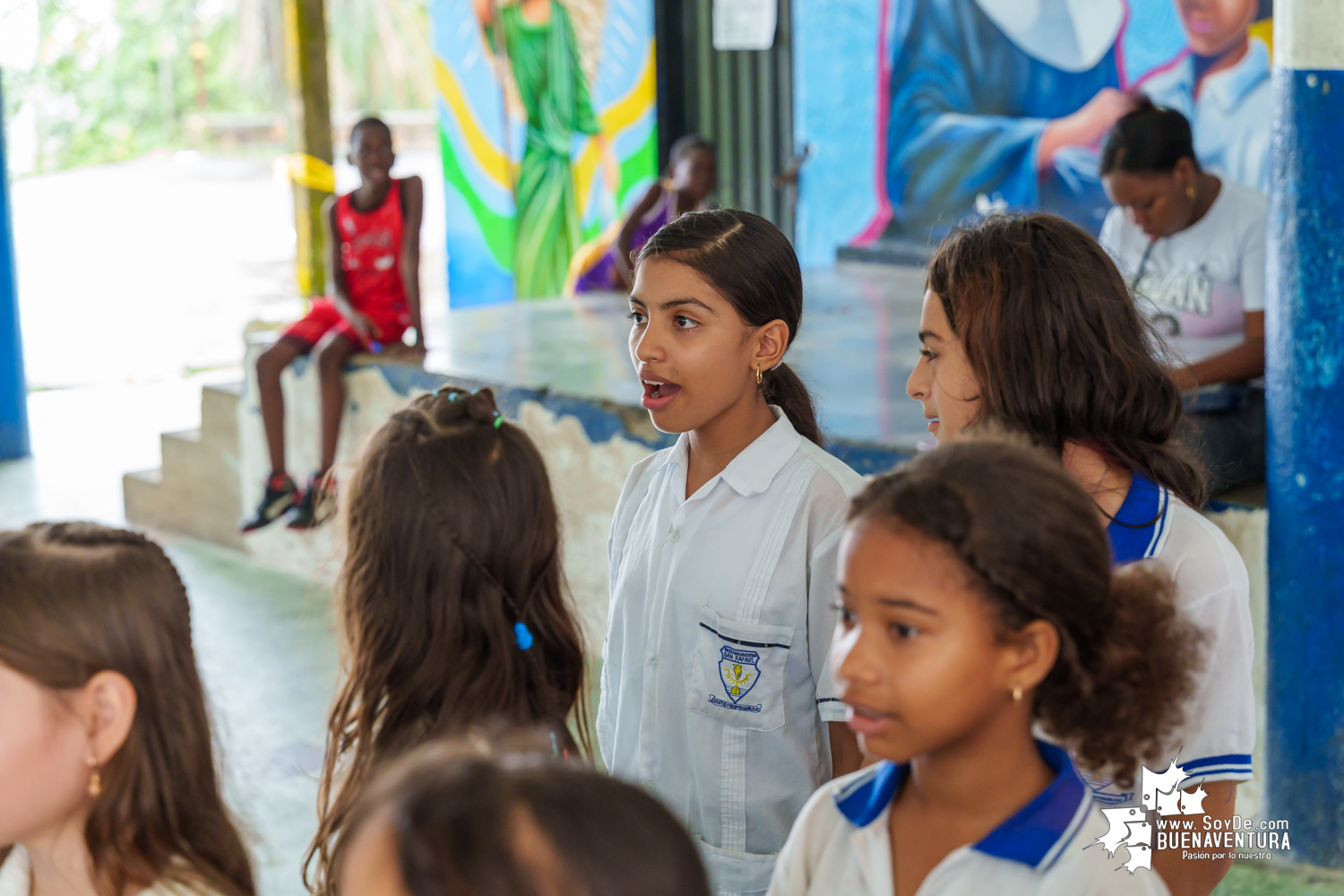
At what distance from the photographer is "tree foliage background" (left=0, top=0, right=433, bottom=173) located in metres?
15.4

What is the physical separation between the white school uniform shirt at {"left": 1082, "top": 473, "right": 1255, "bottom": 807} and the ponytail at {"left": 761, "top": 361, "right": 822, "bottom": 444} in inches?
20.7

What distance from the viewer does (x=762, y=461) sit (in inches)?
68.6

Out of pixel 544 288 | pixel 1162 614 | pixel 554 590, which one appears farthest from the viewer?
pixel 544 288

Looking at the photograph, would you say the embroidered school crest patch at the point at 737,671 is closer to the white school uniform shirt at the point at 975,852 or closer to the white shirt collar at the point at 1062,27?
the white school uniform shirt at the point at 975,852

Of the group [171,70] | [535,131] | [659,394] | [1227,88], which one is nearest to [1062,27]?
[1227,88]

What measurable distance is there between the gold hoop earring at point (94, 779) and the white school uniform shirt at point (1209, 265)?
2.43m

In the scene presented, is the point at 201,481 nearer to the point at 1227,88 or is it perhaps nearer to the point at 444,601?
the point at 444,601

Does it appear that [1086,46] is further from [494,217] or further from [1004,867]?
[1004,867]

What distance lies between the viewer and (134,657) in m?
1.33

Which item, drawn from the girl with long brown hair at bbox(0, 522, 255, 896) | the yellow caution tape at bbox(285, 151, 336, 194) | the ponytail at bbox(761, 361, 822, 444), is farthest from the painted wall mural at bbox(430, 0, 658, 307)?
the girl with long brown hair at bbox(0, 522, 255, 896)

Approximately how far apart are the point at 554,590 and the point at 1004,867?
67 cm

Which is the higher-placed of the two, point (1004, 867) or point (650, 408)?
point (650, 408)

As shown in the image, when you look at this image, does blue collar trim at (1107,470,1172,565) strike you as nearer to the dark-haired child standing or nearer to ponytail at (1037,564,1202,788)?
ponytail at (1037,564,1202,788)

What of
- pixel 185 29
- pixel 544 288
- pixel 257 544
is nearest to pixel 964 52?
pixel 544 288
